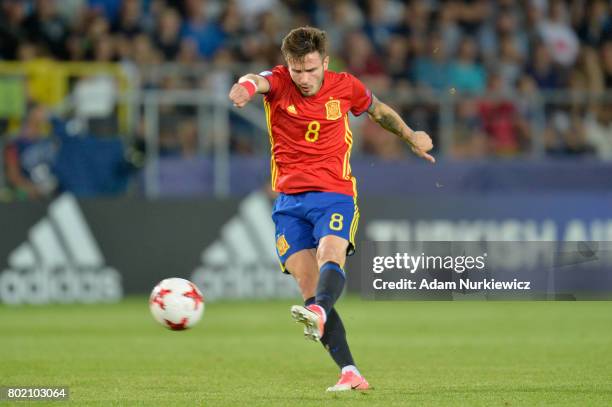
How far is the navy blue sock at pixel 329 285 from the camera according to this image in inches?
319

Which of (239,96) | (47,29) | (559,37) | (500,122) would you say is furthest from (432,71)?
(239,96)

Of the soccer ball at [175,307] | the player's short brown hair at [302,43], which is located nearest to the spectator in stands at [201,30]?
the soccer ball at [175,307]

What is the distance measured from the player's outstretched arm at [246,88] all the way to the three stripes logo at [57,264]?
951 cm

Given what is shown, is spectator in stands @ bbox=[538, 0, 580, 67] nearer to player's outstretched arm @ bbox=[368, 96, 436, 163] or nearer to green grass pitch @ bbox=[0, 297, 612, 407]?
green grass pitch @ bbox=[0, 297, 612, 407]

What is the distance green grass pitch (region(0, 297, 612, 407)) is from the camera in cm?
833

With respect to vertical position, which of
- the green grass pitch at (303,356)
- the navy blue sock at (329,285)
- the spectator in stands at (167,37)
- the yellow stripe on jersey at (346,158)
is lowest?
the green grass pitch at (303,356)

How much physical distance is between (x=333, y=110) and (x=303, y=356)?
11.3ft

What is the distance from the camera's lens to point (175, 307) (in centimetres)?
950

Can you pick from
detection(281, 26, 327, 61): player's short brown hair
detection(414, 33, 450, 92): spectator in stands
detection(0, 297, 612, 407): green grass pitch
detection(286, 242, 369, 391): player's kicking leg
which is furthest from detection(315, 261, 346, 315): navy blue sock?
detection(414, 33, 450, 92): spectator in stands

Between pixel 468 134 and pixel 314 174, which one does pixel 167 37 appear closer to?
pixel 468 134

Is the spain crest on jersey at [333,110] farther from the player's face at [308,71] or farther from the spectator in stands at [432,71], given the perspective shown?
the spectator in stands at [432,71]

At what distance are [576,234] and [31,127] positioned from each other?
7707mm

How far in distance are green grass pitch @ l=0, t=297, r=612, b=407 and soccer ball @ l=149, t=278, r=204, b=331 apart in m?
0.42

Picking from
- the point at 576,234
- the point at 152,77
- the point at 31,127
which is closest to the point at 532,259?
the point at 576,234
